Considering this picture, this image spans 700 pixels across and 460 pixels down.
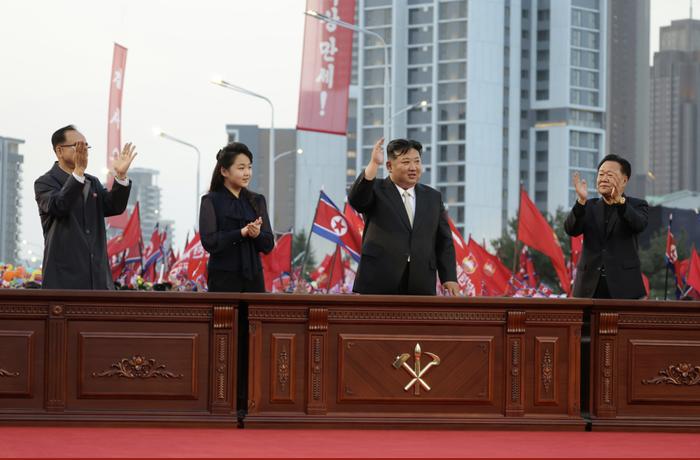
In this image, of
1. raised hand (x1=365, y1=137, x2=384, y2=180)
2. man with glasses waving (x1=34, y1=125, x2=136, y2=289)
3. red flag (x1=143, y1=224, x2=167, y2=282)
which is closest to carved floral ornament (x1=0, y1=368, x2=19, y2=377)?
man with glasses waving (x1=34, y1=125, x2=136, y2=289)

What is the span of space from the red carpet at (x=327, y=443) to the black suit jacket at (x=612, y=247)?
1.08 m

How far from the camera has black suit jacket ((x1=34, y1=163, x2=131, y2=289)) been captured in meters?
8.26

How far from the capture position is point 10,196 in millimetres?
60906

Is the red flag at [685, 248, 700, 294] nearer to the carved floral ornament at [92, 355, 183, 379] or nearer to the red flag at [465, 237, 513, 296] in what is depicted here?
the red flag at [465, 237, 513, 296]

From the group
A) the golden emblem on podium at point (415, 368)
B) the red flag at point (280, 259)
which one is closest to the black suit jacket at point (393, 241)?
the golden emblem on podium at point (415, 368)

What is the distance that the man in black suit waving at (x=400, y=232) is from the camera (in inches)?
334

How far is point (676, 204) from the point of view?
12162 cm

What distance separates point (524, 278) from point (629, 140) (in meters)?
162

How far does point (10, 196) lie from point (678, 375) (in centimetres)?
5567

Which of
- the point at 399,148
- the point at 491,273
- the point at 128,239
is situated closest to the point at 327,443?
the point at 399,148

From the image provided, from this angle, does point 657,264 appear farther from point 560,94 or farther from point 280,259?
point 560,94

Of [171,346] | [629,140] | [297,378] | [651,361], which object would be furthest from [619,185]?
[629,140]

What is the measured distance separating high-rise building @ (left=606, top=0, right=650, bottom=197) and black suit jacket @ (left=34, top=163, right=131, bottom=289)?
6831 inches

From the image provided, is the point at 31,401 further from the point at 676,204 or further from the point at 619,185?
the point at 676,204
